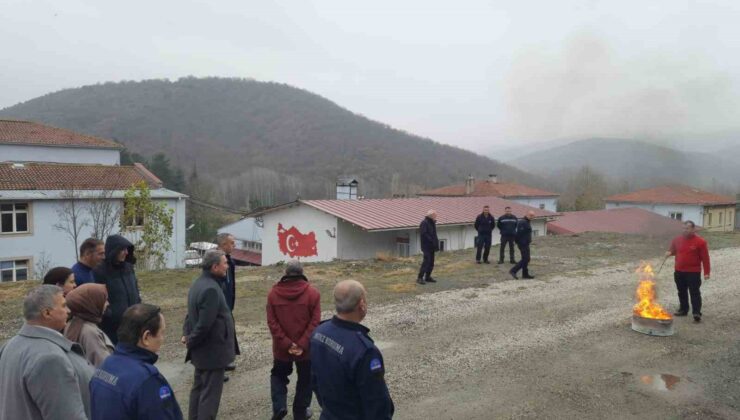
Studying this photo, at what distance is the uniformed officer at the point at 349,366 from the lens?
2926mm

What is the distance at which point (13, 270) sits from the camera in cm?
2677

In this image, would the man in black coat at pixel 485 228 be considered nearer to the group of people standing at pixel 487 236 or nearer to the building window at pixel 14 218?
the group of people standing at pixel 487 236

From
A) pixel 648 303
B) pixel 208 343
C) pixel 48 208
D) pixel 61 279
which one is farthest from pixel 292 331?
pixel 48 208

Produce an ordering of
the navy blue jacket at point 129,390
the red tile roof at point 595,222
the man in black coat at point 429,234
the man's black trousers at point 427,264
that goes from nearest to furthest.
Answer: the navy blue jacket at point 129,390 < the man in black coat at point 429,234 < the man's black trousers at point 427,264 < the red tile roof at point 595,222

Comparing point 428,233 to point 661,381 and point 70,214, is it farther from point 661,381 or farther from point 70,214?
point 70,214

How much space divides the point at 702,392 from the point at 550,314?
342 cm

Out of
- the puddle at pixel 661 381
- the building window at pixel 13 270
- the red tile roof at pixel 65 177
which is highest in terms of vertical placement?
the red tile roof at pixel 65 177

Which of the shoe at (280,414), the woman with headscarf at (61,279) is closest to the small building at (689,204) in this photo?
the shoe at (280,414)

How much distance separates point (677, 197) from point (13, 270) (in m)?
38.1

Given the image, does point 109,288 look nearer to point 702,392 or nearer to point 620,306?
point 702,392

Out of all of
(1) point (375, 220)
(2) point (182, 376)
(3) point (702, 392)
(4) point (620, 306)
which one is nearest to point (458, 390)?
(3) point (702, 392)

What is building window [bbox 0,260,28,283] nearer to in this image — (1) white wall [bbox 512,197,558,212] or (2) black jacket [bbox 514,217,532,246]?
(2) black jacket [bbox 514,217,532,246]

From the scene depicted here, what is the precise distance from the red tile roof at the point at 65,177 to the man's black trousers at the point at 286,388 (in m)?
28.6

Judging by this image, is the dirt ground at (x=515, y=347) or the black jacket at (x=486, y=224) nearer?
the dirt ground at (x=515, y=347)
